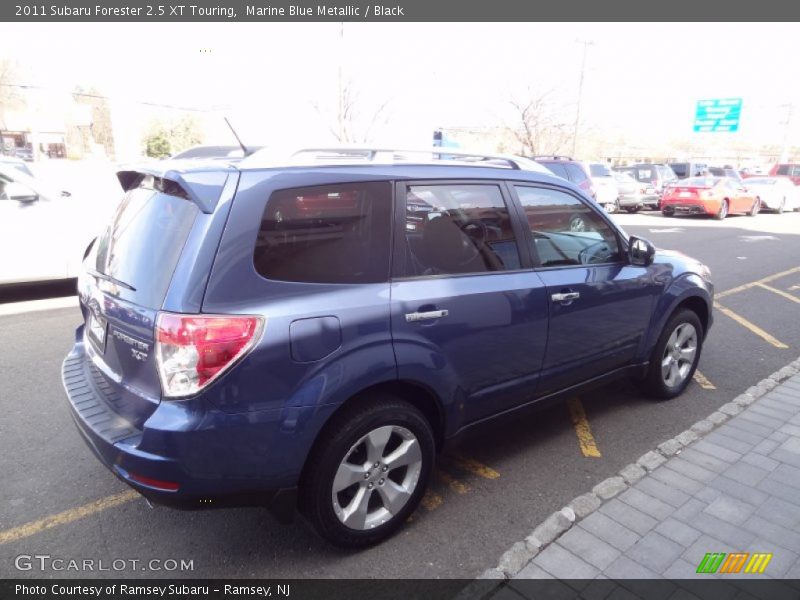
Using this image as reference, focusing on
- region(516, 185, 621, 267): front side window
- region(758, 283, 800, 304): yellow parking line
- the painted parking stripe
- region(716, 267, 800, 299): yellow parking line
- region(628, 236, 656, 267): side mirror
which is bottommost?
the painted parking stripe

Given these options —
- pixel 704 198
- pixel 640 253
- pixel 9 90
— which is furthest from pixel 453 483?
pixel 9 90

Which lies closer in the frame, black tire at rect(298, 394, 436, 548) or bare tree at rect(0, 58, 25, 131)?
black tire at rect(298, 394, 436, 548)

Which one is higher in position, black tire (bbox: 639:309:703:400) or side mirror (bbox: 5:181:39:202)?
side mirror (bbox: 5:181:39:202)

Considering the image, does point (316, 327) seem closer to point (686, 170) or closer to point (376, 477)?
point (376, 477)

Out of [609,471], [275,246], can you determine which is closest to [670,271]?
[609,471]

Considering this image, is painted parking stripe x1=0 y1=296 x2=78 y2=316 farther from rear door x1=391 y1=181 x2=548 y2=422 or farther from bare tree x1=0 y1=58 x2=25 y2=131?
bare tree x1=0 y1=58 x2=25 y2=131

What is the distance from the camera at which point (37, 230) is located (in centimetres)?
692

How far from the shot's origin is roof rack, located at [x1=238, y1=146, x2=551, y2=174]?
2.59 meters

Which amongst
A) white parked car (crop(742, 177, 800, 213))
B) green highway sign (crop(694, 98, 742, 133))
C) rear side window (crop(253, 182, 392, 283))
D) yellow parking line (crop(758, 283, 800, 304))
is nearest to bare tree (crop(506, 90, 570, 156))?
green highway sign (crop(694, 98, 742, 133))

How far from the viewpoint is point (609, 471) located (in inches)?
134

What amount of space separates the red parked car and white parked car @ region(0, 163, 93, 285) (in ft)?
59.2

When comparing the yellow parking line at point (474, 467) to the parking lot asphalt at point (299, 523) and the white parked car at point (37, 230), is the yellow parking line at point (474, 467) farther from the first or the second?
the white parked car at point (37, 230)

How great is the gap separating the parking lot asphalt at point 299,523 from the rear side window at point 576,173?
34.0 feet

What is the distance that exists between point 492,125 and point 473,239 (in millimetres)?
40791
